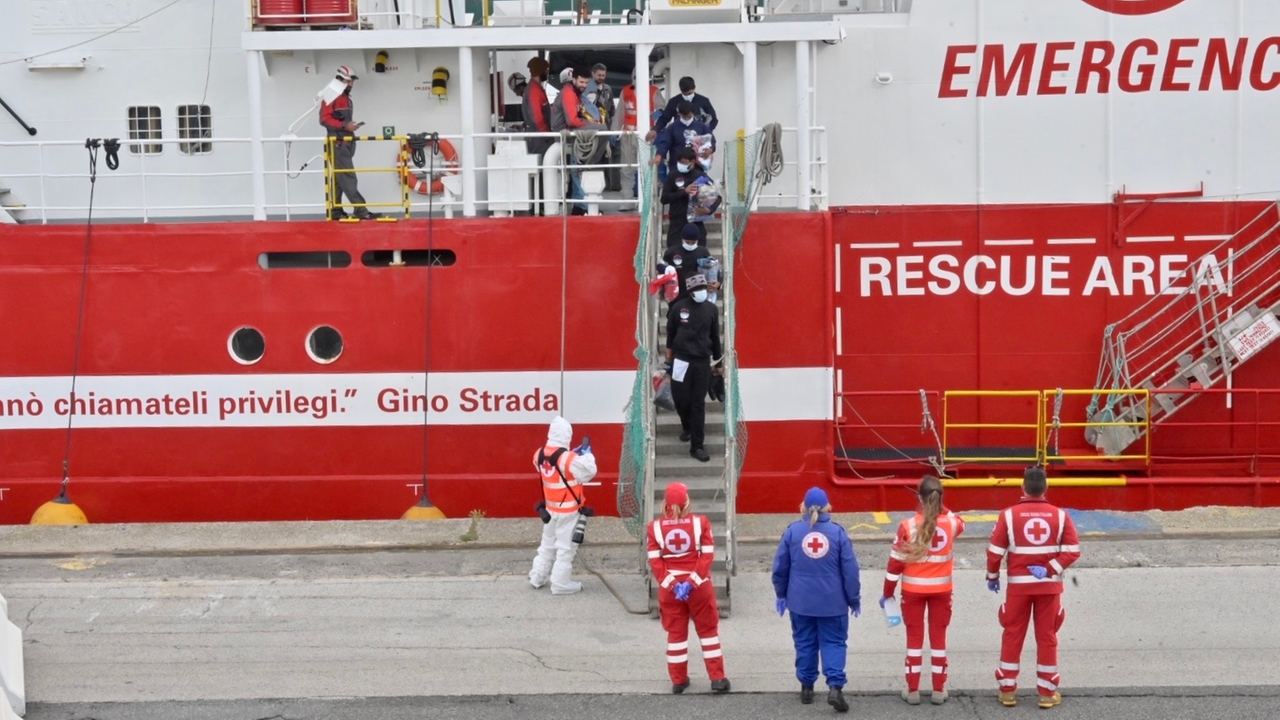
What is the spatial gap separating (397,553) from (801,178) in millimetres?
5020

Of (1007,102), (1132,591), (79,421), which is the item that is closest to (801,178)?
(1007,102)

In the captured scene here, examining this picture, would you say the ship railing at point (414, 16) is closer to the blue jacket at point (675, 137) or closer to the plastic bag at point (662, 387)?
the blue jacket at point (675, 137)

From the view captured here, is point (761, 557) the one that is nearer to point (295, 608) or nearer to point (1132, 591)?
point (1132, 591)

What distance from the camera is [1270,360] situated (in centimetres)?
1344

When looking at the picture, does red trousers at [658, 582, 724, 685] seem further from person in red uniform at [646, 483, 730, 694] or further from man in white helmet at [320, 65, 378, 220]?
man in white helmet at [320, 65, 378, 220]

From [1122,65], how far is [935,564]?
748 cm

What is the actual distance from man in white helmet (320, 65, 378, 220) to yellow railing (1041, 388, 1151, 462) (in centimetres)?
661

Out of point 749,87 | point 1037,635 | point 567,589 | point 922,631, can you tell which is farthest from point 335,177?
point 1037,635

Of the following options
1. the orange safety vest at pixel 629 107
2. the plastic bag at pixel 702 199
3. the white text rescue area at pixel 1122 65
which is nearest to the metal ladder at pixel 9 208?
the orange safety vest at pixel 629 107

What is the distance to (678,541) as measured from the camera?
8227mm

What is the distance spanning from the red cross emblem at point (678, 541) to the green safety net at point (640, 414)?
2426 mm

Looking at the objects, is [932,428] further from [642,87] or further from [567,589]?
[642,87]

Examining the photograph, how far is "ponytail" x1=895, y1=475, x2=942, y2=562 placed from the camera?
7.84 metres

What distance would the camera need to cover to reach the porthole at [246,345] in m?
12.9
